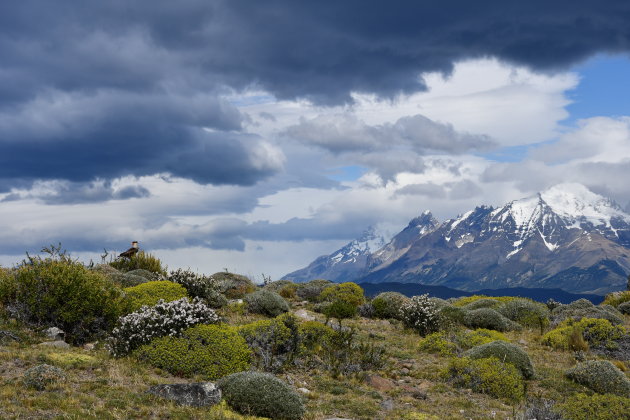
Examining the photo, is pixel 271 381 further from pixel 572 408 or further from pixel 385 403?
pixel 572 408

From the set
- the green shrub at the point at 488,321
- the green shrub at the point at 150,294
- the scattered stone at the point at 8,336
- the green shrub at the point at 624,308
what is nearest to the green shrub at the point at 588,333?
the green shrub at the point at 488,321

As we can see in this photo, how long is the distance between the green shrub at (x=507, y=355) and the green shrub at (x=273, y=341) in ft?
19.8

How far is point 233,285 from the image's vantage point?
31.8 meters

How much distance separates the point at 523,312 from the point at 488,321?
3.76 meters

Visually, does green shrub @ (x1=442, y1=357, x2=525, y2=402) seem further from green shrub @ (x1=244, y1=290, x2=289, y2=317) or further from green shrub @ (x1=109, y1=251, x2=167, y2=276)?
green shrub @ (x1=109, y1=251, x2=167, y2=276)

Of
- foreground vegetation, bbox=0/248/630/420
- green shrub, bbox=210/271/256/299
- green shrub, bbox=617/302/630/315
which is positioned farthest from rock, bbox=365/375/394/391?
green shrub, bbox=617/302/630/315

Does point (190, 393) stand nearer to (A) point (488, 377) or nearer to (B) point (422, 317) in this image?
(A) point (488, 377)

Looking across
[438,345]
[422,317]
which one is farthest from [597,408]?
[422,317]

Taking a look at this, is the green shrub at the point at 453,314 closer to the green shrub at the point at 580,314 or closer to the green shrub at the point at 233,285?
the green shrub at the point at 580,314

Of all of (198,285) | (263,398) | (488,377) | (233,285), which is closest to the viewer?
(263,398)

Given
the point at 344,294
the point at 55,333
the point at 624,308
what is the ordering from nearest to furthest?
the point at 55,333 → the point at 344,294 → the point at 624,308

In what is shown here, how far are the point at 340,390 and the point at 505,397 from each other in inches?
199

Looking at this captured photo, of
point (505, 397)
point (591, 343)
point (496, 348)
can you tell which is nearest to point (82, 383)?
point (505, 397)

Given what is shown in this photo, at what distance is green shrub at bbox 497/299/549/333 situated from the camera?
27392 millimetres
